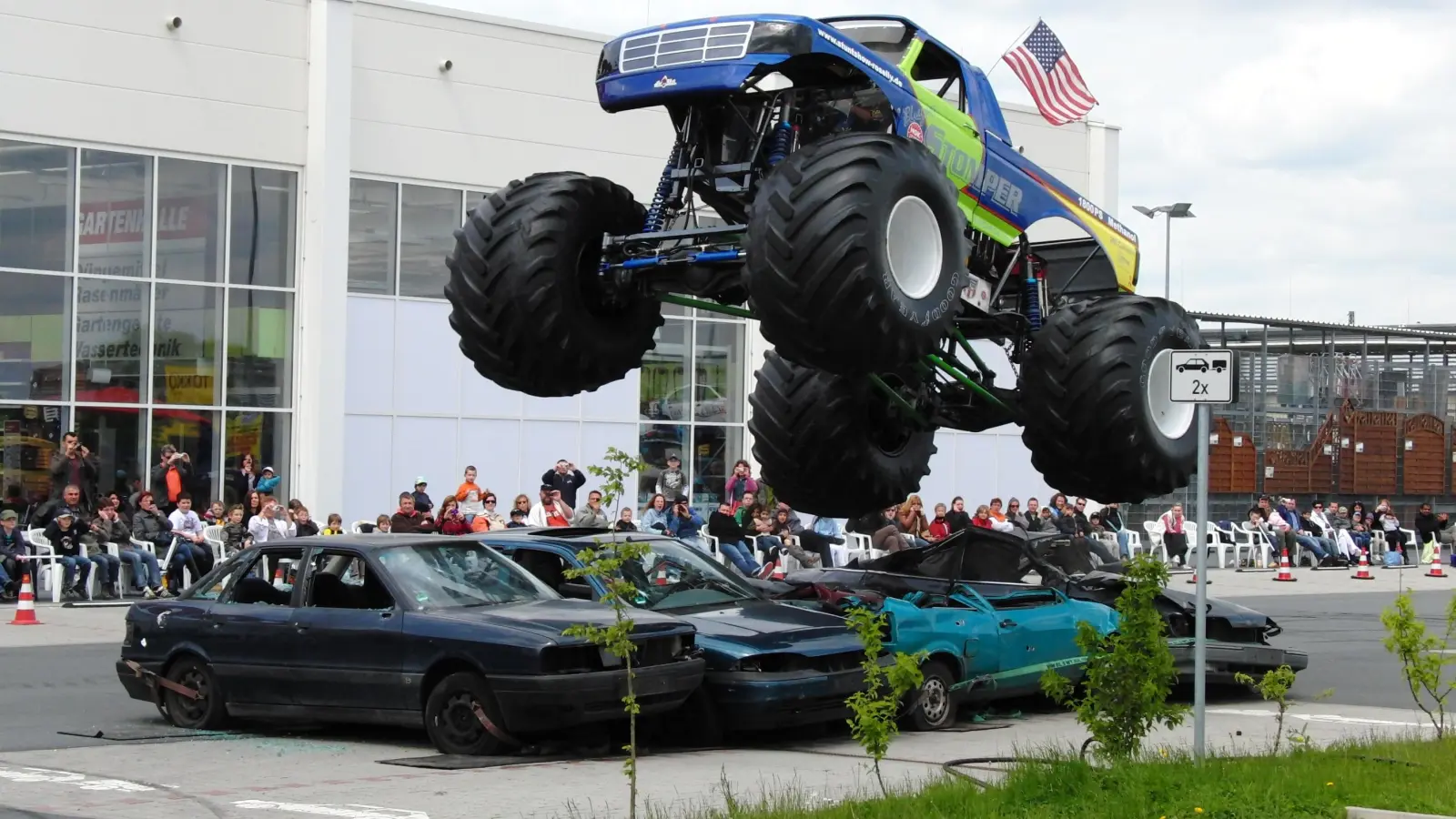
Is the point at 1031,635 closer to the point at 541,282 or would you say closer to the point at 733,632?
the point at 733,632

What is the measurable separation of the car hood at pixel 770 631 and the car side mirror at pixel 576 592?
666 mm

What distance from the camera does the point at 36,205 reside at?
26.8 metres

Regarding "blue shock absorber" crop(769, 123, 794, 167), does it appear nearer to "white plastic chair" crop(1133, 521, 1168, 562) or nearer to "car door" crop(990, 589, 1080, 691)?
"car door" crop(990, 589, 1080, 691)

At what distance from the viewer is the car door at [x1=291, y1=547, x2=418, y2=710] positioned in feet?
38.7

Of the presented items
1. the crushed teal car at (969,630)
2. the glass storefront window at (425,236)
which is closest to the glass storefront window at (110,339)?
the glass storefront window at (425,236)

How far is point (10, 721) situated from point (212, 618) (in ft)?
5.92

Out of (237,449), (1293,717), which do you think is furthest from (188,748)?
(237,449)

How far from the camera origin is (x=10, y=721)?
13.2m

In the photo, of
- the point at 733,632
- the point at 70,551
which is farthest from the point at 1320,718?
the point at 70,551

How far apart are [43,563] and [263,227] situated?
7424 mm

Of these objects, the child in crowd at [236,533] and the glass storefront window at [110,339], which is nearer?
the child in crowd at [236,533]

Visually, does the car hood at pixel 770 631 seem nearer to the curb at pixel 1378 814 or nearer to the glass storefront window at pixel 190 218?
the curb at pixel 1378 814

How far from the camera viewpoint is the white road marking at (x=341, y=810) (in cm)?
925

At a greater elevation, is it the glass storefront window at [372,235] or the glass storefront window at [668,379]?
the glass storefront window at [372,235]
